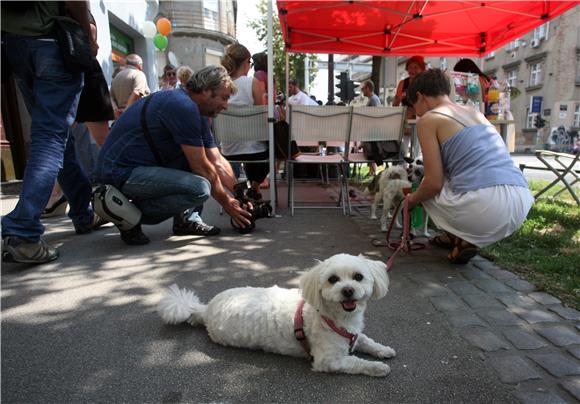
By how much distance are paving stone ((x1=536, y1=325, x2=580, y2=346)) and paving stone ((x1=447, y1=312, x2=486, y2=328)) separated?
319 millimetres

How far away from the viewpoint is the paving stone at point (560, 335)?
2.09 meters

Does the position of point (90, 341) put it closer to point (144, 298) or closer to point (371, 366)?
point (144, 298)

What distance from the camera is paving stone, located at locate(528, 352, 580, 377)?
72.2 inches

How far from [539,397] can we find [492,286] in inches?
49.0

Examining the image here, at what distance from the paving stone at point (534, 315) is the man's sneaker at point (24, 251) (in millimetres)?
3527

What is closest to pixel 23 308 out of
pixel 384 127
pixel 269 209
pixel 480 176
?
pixel 269 209

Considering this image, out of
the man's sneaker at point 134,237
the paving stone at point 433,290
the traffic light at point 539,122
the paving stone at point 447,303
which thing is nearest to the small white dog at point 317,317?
the paving stone at point 447,303

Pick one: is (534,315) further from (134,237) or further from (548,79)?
(548,79)

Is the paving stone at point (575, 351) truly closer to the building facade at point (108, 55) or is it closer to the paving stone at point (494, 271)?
the paving stone at point (494, 271)

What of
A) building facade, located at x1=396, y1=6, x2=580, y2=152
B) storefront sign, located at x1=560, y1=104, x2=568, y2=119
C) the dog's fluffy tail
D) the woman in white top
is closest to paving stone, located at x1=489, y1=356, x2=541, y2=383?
the dog's fluffy tail

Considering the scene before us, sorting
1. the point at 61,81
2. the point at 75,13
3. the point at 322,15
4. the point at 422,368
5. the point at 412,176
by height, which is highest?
the point at 322,15

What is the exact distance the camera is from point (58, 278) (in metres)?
2.93

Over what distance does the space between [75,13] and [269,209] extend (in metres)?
2.71

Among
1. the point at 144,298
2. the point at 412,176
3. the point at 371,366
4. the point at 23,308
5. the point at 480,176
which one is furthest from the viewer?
the point at 412,176
